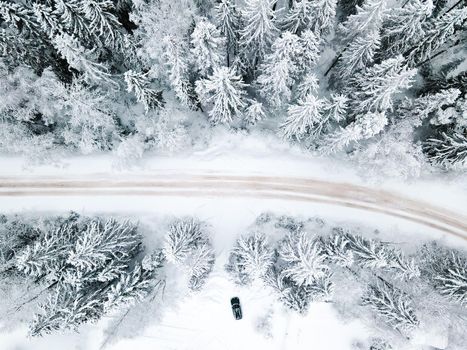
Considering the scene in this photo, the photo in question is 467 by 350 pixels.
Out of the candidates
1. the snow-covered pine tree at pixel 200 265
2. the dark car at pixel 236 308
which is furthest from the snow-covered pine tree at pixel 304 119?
the dark car at pixel 236 308

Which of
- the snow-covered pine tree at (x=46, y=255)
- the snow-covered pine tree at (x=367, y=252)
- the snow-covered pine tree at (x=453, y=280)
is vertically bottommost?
the snow-covered pine tree at (x=453, y=280)

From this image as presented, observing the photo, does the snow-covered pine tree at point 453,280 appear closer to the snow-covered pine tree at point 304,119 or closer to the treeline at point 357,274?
the treeline at point 357,274

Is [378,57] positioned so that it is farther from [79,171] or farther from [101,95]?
[79,171]

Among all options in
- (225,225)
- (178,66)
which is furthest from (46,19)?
(225,225)

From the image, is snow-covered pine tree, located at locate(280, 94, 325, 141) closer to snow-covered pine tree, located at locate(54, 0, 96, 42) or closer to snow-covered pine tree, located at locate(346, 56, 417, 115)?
snow-covered pine tree, located at locate(346, 56, 417, 115)

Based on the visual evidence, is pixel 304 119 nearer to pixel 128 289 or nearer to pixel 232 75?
pixel 232 75
